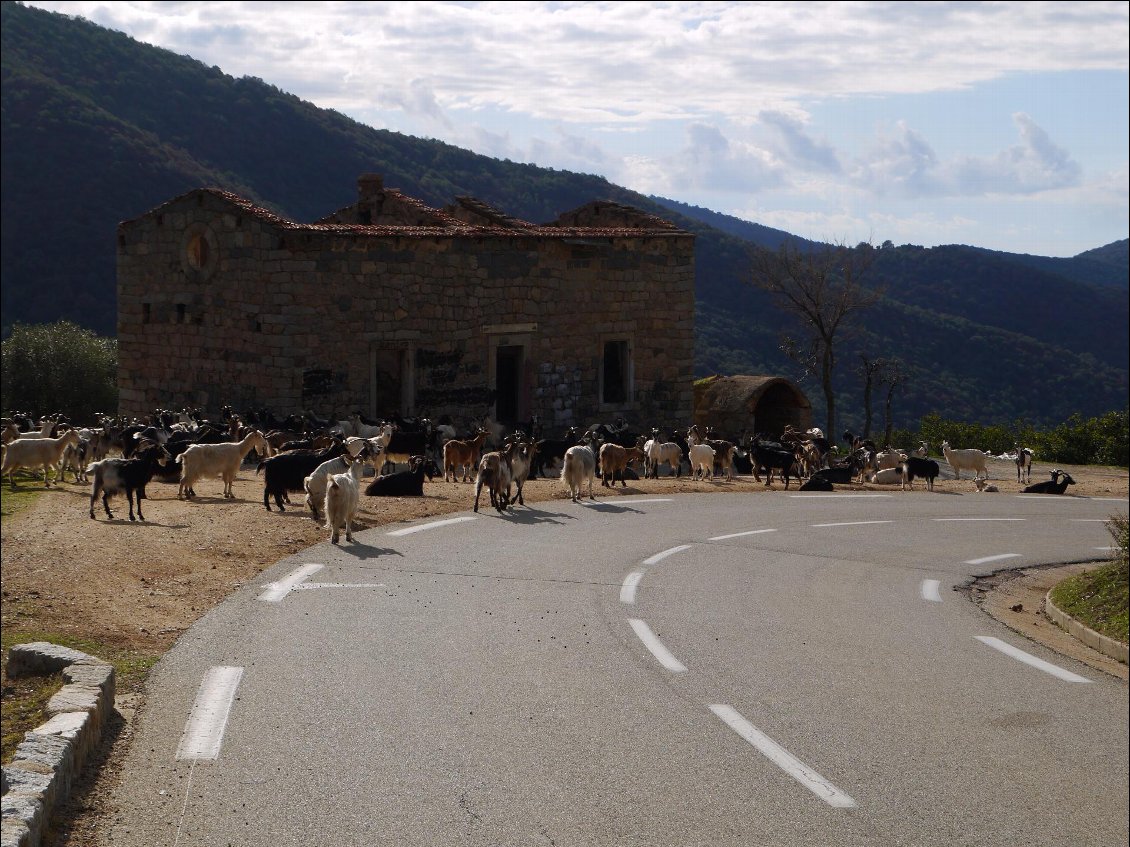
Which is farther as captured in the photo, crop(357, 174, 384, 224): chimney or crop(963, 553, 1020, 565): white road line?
crop(357, 174, 384, 224): chimney

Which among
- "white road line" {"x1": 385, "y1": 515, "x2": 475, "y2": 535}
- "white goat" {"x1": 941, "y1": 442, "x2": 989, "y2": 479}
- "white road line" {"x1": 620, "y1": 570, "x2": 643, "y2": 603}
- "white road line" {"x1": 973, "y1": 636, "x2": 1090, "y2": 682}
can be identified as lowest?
"white road line" {"x1": 973, "y1": 636, "x2": 1090, "y2": 682}

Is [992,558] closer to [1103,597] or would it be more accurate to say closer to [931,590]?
[931,590]

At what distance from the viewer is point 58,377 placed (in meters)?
42.8

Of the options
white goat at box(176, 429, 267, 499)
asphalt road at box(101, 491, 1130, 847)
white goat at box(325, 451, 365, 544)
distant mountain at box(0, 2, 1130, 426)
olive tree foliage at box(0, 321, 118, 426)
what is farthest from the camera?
distant mountain at box(0, 2, 1130, 426)

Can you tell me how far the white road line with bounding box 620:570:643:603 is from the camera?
13682 mm

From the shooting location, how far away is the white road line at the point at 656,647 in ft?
34.6

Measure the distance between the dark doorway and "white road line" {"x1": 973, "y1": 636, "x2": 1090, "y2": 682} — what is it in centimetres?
2337

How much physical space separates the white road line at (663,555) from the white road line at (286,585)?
405 cm

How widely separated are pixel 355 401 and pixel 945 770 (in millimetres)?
24224

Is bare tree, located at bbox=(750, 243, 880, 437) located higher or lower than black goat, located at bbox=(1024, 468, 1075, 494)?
higher

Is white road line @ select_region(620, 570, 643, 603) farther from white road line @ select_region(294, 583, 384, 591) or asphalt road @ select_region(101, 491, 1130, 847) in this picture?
white road line @ select_region(294, 583, 384, 591)

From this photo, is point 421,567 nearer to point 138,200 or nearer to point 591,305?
point 591,305

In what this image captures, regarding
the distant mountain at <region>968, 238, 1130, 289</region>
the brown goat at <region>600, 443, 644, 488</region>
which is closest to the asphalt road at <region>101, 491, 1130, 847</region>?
the brown goat at <region>600, 443, 644, 488</region>

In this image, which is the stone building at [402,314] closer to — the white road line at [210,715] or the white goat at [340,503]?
the white goat at [340,503]
